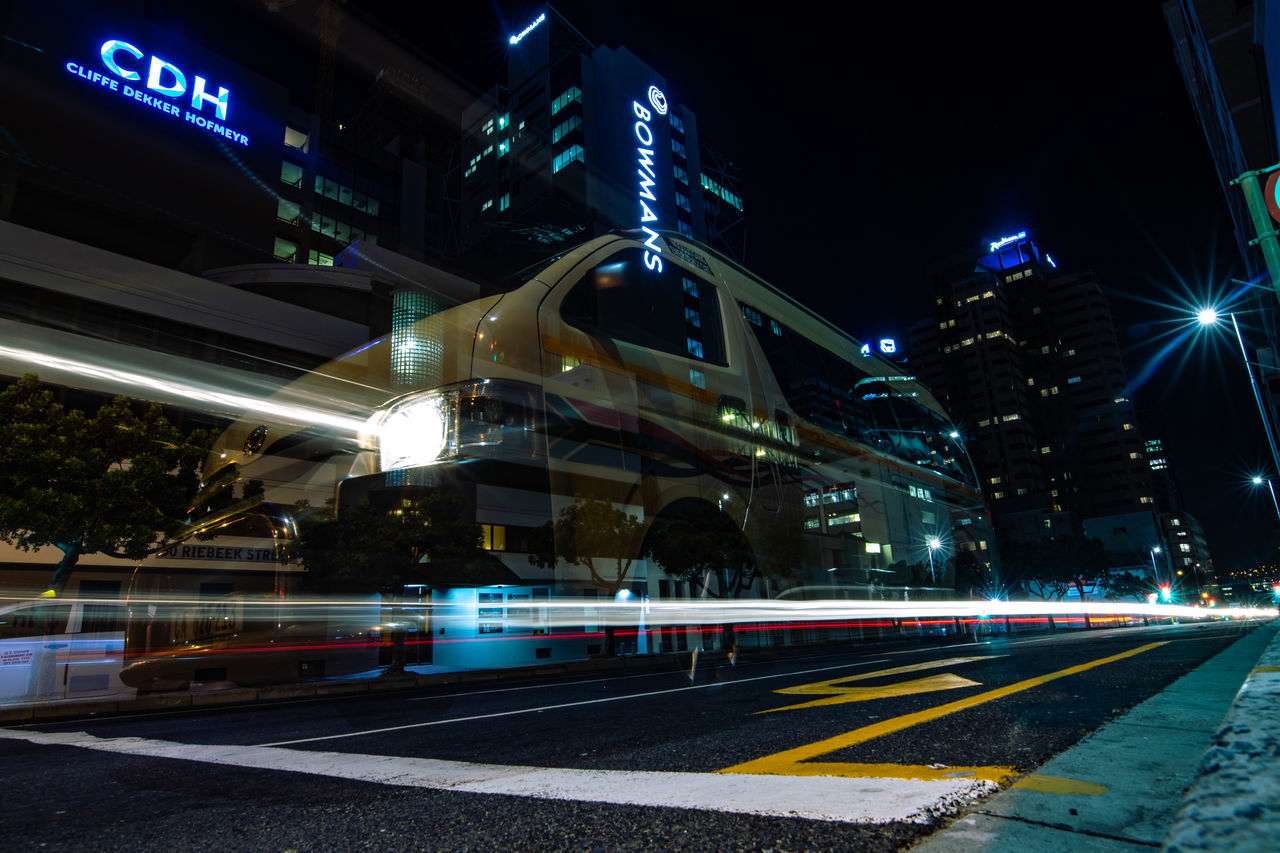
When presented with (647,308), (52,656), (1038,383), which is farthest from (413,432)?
(1038,383)

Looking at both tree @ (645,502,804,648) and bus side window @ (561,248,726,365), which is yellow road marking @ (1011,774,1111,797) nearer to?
tree @ (645,502,804,648)

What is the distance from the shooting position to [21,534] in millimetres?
12547

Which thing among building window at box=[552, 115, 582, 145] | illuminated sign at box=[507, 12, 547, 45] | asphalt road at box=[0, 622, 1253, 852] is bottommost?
asphalt road at box=[0, 622, 1253, 852]

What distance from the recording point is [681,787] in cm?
210

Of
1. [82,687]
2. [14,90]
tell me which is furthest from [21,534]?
[14,90]

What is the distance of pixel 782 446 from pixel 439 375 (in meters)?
3.30

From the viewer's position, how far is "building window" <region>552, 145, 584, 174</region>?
60812 millimetres

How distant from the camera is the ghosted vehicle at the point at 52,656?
1109cm

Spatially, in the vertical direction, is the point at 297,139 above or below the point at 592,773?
above

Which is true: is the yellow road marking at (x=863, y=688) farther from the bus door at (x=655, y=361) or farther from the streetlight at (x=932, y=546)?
the streetlight at (x=932, y=546)

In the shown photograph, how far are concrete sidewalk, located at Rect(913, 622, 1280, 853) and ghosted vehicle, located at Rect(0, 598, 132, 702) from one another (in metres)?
14.8

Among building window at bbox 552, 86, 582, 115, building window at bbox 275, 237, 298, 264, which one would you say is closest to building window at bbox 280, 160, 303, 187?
building window at bbox 275, 237, 298, 264

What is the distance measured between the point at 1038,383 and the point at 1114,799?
143 meters

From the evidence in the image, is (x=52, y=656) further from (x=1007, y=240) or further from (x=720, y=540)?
(x=1007, y=240)
